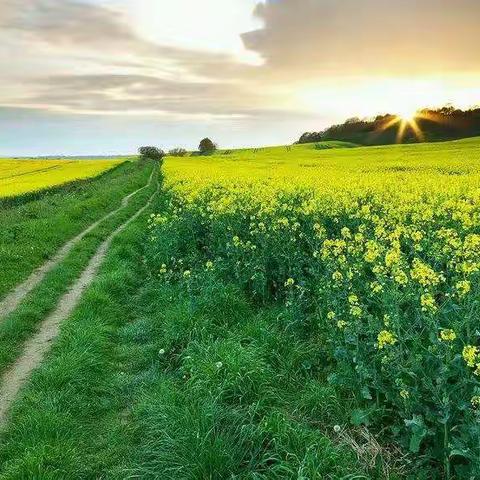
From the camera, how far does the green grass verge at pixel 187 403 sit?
17.5 feet

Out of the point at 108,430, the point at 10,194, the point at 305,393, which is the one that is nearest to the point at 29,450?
the point at 108,430

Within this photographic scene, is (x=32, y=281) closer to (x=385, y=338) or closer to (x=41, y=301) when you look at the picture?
(x=41, y=301)

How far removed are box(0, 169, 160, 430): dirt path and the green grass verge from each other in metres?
0.21

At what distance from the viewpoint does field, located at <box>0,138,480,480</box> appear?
5188 millimetres

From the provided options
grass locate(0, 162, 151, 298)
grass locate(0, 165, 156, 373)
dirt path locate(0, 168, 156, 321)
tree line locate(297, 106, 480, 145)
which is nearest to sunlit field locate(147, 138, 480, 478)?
grass locate(0, 165, 156, 373)

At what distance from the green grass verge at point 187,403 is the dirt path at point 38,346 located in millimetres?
208

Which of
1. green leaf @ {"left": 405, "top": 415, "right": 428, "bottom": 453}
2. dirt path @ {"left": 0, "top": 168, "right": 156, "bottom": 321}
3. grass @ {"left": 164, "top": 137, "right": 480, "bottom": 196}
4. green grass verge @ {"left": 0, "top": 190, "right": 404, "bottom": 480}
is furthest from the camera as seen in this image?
grass @ {"left": 164, "top": 137, "right": 480, "bottom": 196}

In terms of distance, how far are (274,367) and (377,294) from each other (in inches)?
67.0

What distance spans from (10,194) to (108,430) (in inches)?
1147

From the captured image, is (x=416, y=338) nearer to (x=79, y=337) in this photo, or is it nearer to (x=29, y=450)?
(x=29, y=450)

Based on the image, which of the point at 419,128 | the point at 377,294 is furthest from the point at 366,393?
the point at 419,128

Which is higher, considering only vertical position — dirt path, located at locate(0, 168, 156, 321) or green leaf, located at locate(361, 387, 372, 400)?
green leaf, located at locate(361, 387, 372, 400)

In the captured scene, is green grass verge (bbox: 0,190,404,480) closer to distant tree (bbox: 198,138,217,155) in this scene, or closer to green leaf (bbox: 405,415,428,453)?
green leaf (bbox: 405,415,428,453)

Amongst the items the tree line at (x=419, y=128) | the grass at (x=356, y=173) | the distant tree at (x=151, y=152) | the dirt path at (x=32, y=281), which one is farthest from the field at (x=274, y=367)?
the distant tree at (x=151, y=152)
